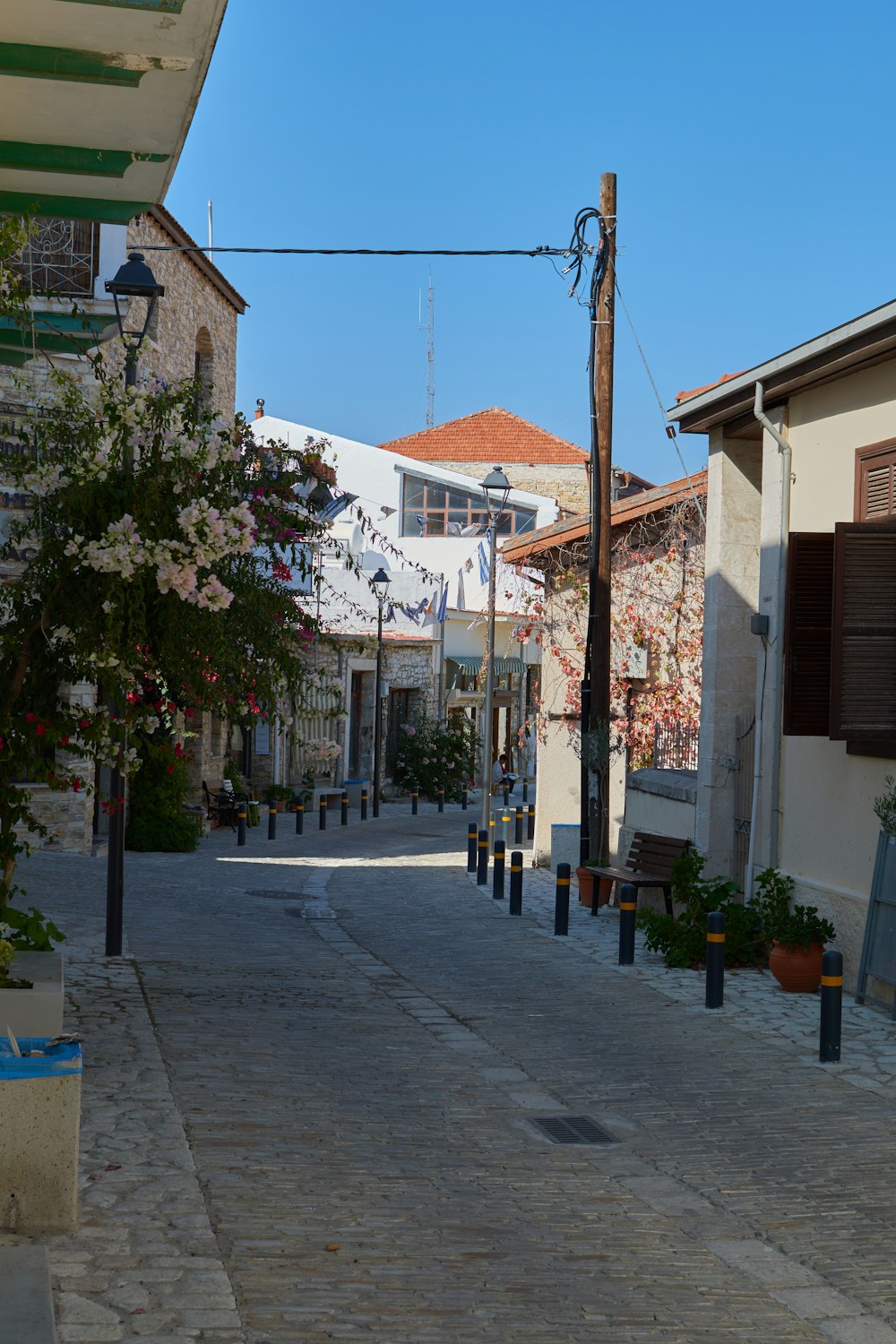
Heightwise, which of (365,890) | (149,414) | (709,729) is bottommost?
(365,890)

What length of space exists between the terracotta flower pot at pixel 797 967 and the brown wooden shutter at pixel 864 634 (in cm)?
167

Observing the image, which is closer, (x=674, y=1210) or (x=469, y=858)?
(x=674, y=1210)

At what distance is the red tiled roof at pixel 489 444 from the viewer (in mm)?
46688

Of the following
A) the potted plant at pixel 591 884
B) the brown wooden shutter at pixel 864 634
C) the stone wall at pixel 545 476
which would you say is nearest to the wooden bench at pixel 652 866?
the potted plant at pixel 591 884

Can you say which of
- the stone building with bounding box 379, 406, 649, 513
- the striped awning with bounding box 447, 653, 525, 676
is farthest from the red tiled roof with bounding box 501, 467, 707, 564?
the stone building with bounding box 379, 406, 649, 513

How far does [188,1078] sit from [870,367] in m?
6.95

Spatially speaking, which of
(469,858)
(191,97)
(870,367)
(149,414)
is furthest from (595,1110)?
(469,858)

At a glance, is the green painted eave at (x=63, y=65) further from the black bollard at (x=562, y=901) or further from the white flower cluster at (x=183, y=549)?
the black bollard at (x=562, y=901)

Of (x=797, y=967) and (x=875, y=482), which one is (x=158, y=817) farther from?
(x=875, y=482)

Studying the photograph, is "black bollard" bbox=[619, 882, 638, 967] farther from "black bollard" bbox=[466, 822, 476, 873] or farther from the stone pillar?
"black bollard" bbox=[466, 822, 476, 873]

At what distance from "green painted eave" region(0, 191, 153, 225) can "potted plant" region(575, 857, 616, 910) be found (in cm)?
910

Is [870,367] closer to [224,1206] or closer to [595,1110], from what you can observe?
[595,1110]

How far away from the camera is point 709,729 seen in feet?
42.3

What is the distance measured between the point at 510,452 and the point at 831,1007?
40.1 meters
